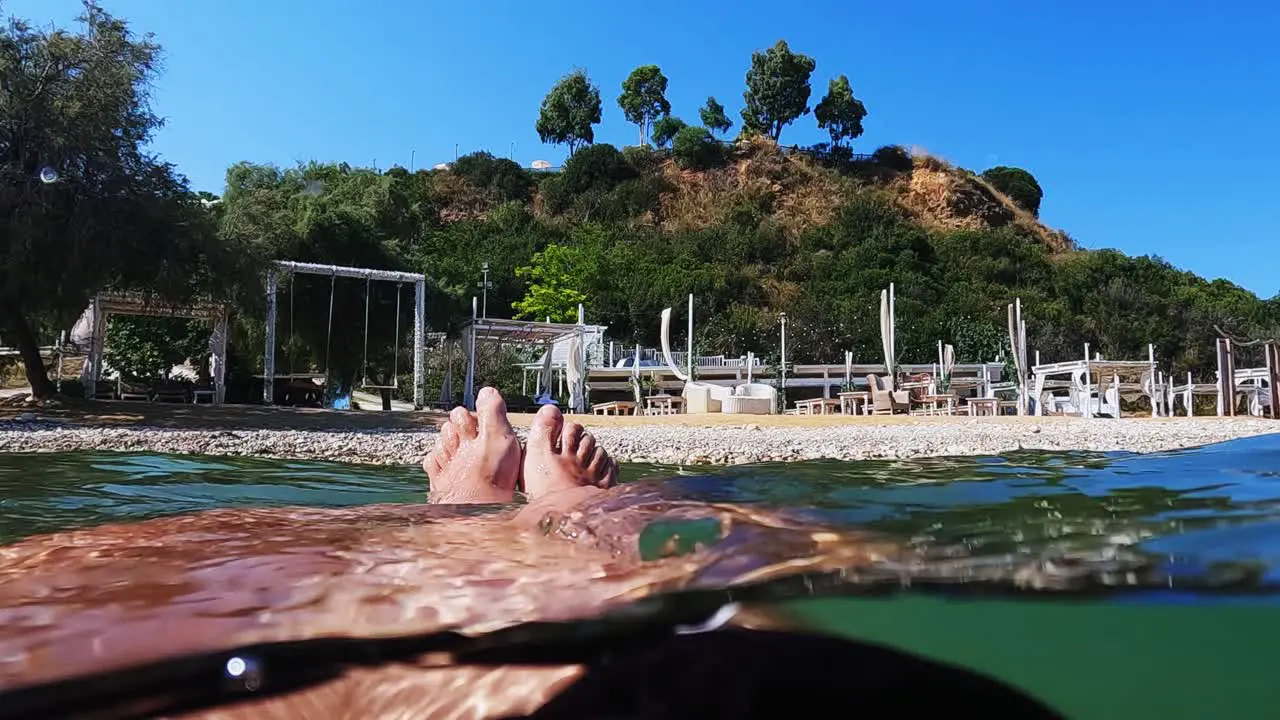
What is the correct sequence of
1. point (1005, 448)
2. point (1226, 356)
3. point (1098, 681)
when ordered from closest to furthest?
point (1098, 681)
point (1005, 448)
point (1226, 356)

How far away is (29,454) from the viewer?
575cm

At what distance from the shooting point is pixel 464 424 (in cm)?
301

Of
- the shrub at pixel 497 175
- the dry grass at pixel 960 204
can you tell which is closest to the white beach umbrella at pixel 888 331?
the dry grass at pixel 960 204

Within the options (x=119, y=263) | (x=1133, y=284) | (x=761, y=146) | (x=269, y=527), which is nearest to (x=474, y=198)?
(x=761, y=146)

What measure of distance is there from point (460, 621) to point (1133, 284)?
41.8 metres

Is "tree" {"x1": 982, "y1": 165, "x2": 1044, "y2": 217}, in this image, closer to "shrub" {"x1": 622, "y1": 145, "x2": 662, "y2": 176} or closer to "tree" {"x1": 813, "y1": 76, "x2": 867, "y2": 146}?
"tree" {"x1": 813, "y1": 76, "x2": 867, "y2": 146}

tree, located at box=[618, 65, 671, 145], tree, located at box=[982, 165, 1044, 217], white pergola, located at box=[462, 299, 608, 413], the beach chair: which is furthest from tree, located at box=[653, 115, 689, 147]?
the beach chair

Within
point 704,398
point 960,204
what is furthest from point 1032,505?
point 960,204

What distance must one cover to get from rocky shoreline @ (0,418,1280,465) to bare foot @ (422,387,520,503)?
3.28m

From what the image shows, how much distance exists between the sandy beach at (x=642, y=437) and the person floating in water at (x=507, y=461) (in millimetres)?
3373

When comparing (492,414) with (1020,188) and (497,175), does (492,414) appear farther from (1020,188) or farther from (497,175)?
(1020,188)

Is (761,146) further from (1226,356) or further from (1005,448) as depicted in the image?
(1005,448)

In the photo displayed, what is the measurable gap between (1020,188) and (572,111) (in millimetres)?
31617

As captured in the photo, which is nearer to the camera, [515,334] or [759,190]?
[515,334]
